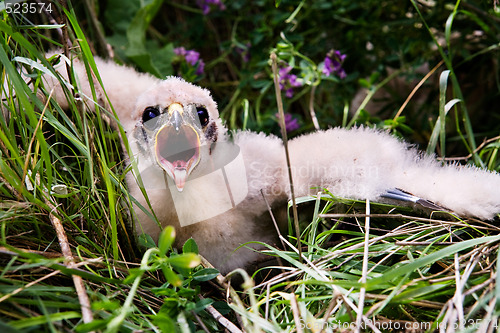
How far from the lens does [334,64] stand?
2.27 meters

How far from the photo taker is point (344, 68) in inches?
99.8

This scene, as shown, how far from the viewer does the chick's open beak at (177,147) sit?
1434 millimetres

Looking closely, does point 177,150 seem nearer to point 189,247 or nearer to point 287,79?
point 189,247

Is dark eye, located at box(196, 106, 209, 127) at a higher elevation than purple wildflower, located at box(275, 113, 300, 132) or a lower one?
higher

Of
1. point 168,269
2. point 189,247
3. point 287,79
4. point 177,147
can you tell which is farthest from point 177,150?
point 287,79

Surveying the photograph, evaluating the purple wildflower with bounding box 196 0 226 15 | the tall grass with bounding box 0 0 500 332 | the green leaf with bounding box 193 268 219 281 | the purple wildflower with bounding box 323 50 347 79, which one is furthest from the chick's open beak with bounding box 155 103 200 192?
the purple wildflower with bounding box 196 0 226 15

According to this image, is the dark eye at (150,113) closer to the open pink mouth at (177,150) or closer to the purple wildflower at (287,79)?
the open pink mouth at (177,150)

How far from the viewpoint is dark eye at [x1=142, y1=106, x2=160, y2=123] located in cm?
154

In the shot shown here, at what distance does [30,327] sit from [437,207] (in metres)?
1.22

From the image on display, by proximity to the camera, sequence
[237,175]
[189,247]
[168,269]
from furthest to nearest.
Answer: [237,175] < [189,247] < [168,269]

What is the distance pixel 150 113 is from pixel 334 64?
1144mm

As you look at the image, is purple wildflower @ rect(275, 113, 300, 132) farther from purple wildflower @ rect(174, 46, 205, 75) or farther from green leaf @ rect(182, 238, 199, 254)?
green leaf @ rect(182, 238, 199, 254)

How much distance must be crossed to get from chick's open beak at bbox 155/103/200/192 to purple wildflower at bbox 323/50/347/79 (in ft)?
3.27

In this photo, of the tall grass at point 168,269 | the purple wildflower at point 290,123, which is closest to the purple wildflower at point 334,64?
the purple wildflower at point 290,123
